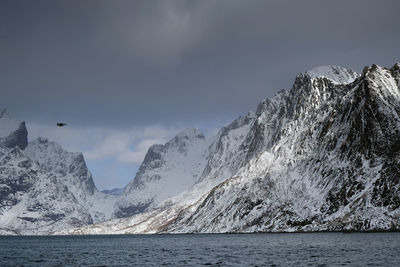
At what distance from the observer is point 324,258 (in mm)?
94438

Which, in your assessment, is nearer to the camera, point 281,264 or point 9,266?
point 281,264

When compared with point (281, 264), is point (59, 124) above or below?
above

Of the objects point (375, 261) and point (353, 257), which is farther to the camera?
point (353, 257)

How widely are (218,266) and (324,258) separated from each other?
73.9 ft

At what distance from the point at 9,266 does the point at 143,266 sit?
2764 centimetres

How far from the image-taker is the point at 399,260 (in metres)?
85.5

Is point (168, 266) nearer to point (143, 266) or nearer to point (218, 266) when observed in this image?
point (143, 266)

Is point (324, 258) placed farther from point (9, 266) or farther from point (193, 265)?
point (9, 266)

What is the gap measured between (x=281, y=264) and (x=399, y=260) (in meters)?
20.8

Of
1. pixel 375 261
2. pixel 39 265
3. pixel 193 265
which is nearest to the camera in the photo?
pixel 375 261

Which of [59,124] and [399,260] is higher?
[59,124]

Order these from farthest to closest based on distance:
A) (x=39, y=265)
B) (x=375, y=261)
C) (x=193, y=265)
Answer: (x=39, y=265) → (x=193, y=265) → (x=375, y=261)

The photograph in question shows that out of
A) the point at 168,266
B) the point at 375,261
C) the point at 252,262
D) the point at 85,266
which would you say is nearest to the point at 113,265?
the point at 85,266

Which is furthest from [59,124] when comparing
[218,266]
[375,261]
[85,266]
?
[375,261]
